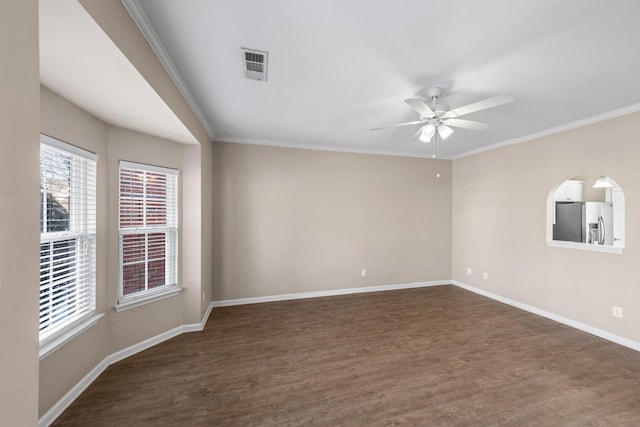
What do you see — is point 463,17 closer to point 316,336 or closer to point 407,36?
point 407,36

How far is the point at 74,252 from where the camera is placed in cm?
216

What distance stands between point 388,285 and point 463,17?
430 cm

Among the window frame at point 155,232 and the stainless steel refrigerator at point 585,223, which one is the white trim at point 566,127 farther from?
the window frame at point 155,232

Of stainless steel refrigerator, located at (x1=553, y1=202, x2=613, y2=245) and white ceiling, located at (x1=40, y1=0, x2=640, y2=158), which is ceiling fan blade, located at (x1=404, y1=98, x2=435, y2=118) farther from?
stainless steel refrigerator, located at (x1=553, y1=202, x2=613, y2=245)

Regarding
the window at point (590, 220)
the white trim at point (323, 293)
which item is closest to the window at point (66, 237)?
the white trim at point (323, 293)

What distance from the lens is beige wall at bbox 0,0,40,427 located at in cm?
70

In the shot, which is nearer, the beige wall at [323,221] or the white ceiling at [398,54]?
the white ceiling at [398,54]

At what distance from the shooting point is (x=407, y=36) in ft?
5.72

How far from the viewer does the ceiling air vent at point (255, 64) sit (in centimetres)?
194

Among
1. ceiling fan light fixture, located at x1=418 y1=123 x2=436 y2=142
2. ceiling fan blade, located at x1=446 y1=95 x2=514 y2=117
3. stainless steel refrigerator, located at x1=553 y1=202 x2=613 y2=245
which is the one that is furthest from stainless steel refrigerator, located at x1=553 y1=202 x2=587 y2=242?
ceiling fan blade, located at x1=446 y1=95 x2=514 y2=117

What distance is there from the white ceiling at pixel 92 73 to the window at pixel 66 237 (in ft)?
1.34

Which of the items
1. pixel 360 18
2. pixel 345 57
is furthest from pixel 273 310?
pixel 360 18

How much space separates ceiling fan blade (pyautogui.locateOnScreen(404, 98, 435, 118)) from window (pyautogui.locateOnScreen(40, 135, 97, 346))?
9.07 feet

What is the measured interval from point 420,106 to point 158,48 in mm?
2089
